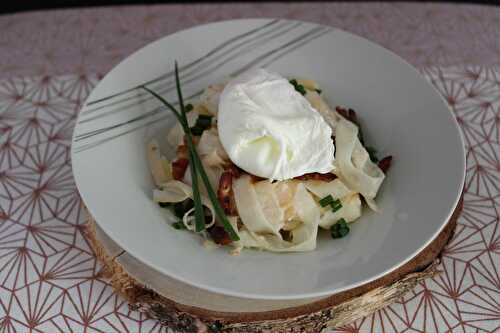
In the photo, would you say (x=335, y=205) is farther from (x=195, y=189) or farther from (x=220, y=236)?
(x=195, y=189)

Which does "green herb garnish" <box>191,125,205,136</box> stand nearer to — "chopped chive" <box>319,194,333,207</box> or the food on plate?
the food on plate

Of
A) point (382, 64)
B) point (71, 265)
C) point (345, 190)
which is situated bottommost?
point (71, 265)

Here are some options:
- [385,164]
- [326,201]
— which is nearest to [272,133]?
[326,201]

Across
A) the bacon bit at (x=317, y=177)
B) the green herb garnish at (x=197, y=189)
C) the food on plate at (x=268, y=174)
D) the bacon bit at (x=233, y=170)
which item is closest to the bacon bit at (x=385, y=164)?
the food on plate at (x=268, y=174)

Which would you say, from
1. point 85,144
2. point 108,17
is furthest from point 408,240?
point 108,17

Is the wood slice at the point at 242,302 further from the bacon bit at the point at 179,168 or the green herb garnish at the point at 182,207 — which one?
the bacon bit at the point at 179,168

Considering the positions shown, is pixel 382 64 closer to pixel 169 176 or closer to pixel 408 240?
pixel 408 240
